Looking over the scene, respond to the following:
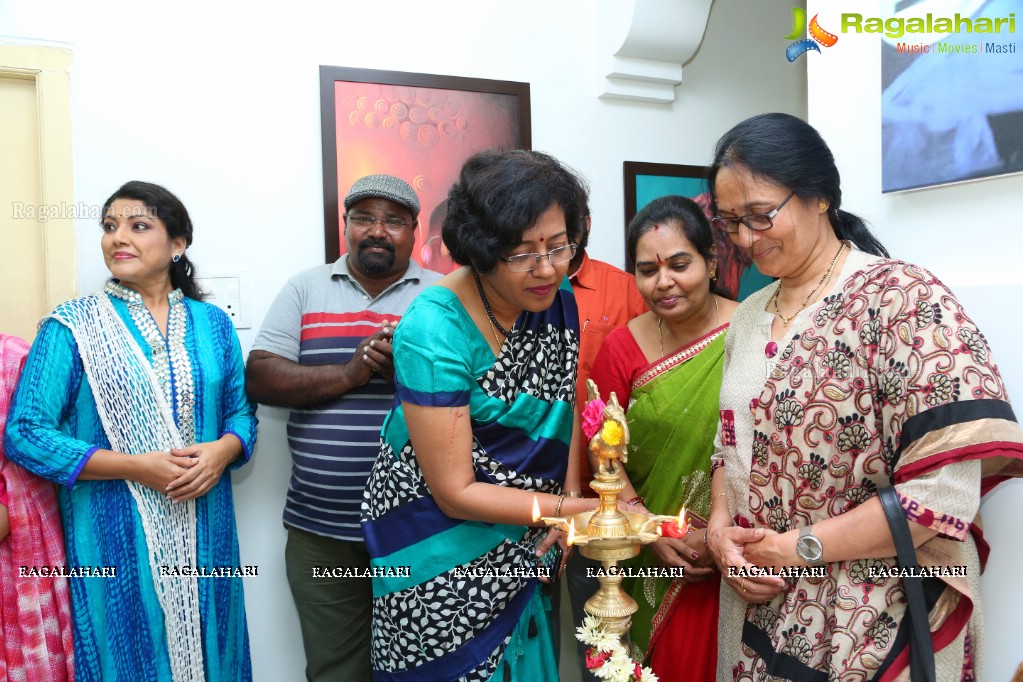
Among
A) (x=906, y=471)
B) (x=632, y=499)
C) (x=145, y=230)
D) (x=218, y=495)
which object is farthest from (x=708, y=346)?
(x=145, y=230)

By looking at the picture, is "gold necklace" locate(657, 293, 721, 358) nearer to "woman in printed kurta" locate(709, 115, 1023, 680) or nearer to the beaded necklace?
"woman in printed kurta" locate(709, 115, 1023, 680)

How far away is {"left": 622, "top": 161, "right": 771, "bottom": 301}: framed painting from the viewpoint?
3.04 m

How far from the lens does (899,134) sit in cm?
149

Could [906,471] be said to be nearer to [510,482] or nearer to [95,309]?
[510,482]

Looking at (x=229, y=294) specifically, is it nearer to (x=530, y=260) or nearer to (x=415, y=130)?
(x=415, y=130)

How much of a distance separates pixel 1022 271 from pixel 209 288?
91.4 inches

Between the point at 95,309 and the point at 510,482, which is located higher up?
the point at 95,309

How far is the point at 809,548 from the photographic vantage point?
1.23 m

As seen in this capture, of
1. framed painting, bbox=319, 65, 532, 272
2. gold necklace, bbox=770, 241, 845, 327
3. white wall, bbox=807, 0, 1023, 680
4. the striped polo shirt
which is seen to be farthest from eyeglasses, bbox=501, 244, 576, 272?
framed painting, bbox=319, 65, 532, 272

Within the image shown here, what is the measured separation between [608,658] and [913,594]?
54cm

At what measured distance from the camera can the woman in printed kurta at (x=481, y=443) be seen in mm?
1368

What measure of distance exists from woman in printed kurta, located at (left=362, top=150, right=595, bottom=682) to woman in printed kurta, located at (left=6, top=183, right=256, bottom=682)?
74 centimetres

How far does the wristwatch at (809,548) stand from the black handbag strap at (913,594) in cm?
12

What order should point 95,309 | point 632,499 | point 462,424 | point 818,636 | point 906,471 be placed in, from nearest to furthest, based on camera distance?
1. point 906,471
2. point 818,636
3. point 462,424
4. point 632,499
5. point 95,309
